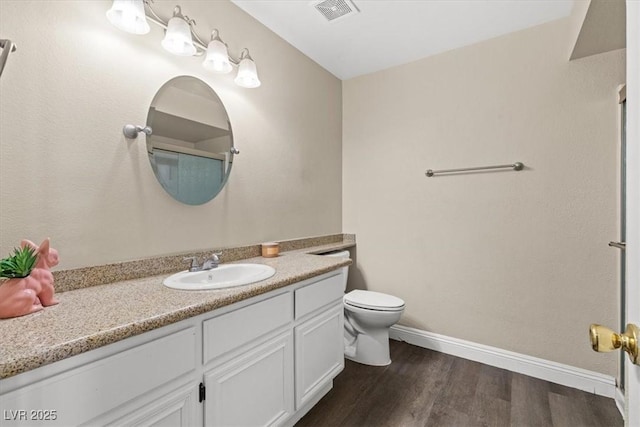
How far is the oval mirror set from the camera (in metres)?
1.41

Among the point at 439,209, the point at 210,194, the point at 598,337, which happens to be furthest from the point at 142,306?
the point at 439,209

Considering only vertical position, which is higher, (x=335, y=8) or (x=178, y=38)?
(x=335, y=8)

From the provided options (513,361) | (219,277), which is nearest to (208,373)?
(219,277)

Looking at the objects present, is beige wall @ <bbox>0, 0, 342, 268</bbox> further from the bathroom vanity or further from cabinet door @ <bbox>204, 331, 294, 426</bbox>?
cabinet door @ <bbox>204, 331, 294, 426</bbox>

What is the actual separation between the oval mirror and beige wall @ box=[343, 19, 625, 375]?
4.66 ft

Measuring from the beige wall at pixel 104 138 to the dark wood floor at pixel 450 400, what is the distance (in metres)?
1.11

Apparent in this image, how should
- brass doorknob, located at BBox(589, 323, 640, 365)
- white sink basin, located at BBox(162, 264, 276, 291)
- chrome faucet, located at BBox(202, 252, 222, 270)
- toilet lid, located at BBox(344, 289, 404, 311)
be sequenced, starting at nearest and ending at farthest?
brass doorknob, located at BBox(589, 323, 640, 365), white sink basin, located at BBox(162, 264, 276, 291), chrome faucet, located at BBox(202, 252, 222, 270), toilet lid, located at BBox(344, 289, 404, 311)

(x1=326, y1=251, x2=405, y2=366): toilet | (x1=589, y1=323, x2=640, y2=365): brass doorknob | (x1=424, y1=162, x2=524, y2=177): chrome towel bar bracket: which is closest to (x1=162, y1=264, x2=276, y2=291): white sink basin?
(x1=326, y1=251, x2=405, y2=366): toilet

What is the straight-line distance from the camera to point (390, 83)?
255 cm

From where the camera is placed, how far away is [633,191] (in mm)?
486

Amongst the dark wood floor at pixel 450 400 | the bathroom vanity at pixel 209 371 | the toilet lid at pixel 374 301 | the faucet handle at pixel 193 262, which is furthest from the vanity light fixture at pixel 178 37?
the dark wood floor at pixel 450 400

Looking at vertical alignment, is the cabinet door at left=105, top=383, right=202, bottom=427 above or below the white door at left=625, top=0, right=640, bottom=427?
below

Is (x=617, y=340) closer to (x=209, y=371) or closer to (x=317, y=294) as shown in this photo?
(x=209, y=371)

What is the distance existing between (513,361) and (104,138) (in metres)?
2.74
